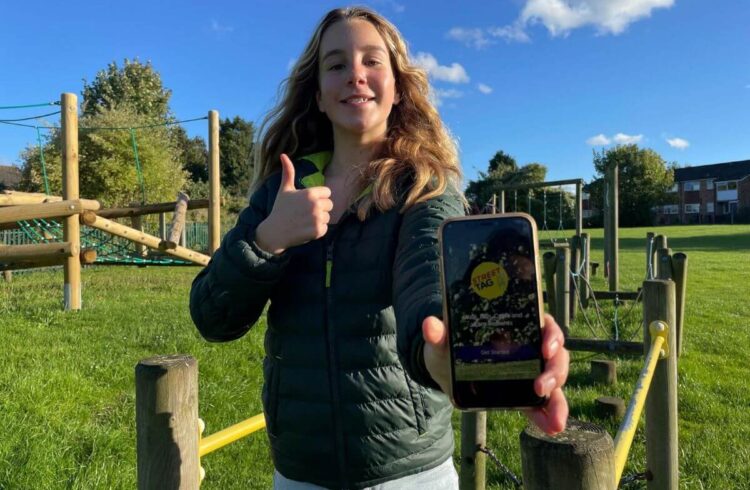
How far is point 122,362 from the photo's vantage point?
206 inches

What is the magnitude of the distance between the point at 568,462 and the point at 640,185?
Answer: 176 ft

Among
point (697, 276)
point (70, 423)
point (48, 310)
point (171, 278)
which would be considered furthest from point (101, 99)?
point (70, 423)

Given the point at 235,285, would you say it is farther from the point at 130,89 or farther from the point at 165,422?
the point at 130,89

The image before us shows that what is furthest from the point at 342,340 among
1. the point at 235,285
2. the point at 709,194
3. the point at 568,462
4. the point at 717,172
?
the point at 717,172

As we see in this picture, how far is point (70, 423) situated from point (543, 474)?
3632 mm

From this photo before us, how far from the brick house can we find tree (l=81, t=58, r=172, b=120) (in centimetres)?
4453

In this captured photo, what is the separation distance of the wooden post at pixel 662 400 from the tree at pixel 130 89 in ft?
108

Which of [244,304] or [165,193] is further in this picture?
[165,193]

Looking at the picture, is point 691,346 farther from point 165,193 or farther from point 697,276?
point 165,193

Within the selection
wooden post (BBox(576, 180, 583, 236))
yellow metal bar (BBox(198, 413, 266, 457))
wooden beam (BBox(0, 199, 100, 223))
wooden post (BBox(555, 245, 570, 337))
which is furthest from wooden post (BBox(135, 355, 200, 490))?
wooden post (BBox(576, 180, 583, 236))

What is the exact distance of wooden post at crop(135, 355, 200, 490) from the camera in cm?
139

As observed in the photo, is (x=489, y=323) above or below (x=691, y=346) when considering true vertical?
above

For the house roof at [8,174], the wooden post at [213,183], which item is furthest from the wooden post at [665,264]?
the house roof at [8,174]

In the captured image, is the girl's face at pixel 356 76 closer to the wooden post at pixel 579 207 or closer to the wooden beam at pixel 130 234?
the wooden beam at pixel 130 234
